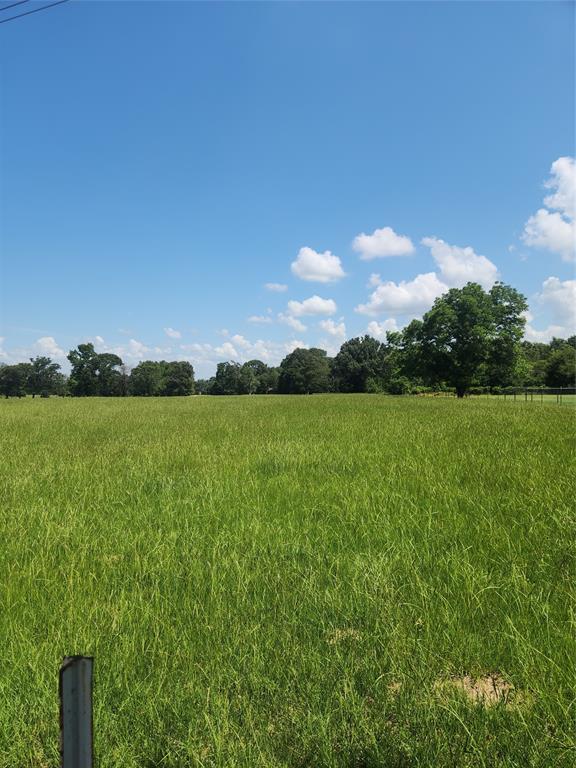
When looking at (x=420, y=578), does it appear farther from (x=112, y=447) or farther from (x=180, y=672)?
(x=112, y=447)

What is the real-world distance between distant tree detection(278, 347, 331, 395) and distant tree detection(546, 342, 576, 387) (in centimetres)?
5681

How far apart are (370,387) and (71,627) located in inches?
4299

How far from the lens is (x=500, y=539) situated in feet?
14.0

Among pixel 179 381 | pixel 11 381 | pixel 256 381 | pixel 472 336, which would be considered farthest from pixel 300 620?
pixel 11 381

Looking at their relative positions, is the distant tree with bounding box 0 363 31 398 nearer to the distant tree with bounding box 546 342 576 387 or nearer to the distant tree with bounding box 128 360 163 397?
the distant tree with bounding box 128 360 163 397

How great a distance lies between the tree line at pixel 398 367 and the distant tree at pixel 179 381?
1.09 ft

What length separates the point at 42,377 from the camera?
437 ft

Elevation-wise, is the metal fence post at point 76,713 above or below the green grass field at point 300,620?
above

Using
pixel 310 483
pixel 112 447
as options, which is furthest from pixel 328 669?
pixel 112 447

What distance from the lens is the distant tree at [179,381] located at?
13525 cm

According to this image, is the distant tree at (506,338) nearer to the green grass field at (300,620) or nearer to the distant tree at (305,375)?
the green grass field at (300,620)

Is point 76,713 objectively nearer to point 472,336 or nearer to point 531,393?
point 472,336

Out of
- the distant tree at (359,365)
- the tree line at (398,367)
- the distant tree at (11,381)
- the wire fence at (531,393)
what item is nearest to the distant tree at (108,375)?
the tree line at (398,367)

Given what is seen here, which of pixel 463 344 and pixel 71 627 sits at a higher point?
pixel 463 344
